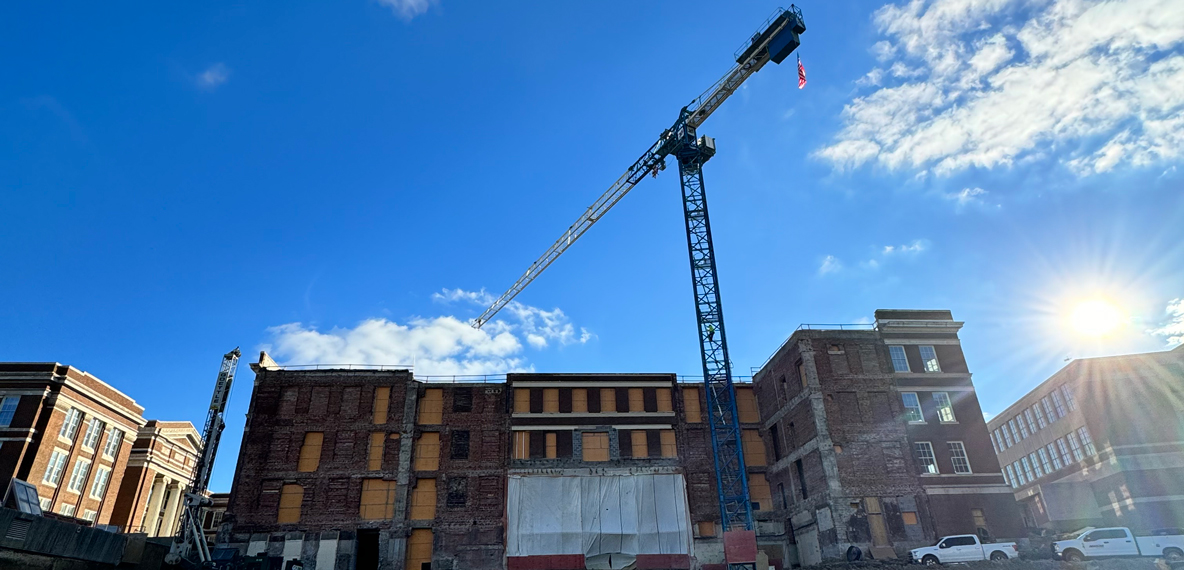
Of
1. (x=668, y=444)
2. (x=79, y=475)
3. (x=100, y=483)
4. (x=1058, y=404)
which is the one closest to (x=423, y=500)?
(x=668, y=444)

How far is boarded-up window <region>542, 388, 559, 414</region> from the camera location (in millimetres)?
49812

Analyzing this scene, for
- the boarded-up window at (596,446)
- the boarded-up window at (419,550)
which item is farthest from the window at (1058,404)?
the boarded-up window at (419,550)

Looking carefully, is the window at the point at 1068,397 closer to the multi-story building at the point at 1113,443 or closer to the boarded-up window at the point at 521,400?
the multi-story building at the point at 1113,443

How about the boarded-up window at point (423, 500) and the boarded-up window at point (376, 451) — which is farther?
the boarded-up window at point (376, 451)

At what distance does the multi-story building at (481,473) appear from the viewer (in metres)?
44.4

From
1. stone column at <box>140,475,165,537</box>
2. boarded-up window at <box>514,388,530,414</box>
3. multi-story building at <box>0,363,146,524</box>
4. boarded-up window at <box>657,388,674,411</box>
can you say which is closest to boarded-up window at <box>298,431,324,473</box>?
boarded-up window at <box>514,388,530,414</box>

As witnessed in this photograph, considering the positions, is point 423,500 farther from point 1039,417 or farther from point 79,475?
point 1039,417

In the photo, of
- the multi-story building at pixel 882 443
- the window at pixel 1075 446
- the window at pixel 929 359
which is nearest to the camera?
the multi-story building at pixel 882 443

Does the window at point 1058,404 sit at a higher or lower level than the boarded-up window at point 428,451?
higher

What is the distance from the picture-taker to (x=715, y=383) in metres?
50.5

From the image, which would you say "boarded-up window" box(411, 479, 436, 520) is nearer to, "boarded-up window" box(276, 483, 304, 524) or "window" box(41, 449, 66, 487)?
"boarded-up window" box(276, 483, 304, 524)

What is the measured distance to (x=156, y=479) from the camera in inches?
2287

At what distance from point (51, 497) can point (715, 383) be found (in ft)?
147

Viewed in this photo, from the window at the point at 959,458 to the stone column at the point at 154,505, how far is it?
60909 millimetres
